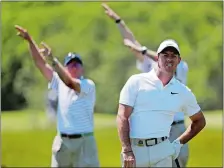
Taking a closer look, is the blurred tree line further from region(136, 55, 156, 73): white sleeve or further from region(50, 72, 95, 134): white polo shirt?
region(50, 72, 95, 134): white polo shirt

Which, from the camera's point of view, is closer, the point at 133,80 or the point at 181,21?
the point at 133,80

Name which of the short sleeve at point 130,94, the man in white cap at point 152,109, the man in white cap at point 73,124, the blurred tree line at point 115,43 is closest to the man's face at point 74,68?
the man in white cap at point 73,124

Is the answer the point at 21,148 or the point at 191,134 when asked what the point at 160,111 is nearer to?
the point at 191,134

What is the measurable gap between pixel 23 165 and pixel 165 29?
6.12 m

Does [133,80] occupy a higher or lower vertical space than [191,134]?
higher

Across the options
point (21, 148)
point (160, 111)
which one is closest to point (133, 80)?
point (160, 111)

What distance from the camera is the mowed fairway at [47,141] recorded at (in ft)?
44.9

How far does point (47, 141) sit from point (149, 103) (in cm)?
974

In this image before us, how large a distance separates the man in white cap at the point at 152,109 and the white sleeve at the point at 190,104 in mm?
32

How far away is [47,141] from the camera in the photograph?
15492 mm

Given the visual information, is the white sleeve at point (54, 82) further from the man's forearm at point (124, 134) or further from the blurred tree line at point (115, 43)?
the blurred tree line at point (115, 43)

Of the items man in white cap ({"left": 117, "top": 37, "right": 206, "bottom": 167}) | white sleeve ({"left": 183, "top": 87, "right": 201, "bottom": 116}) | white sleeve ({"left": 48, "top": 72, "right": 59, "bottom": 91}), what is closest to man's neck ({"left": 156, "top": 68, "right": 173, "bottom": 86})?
man in white cap ({"left": 117, "top": 37, "right": 206, "bottom": 167})

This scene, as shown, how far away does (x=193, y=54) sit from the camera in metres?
17.7

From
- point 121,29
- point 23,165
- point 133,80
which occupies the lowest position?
point 23,165
